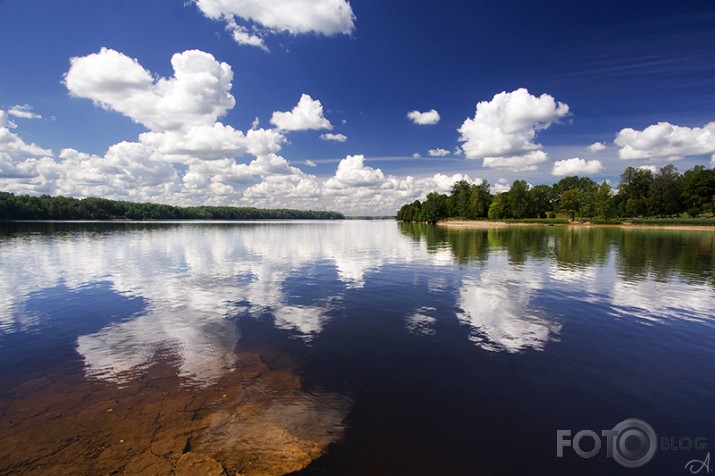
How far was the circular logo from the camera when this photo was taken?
8500 millimetres

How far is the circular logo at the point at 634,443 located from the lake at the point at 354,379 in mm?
93

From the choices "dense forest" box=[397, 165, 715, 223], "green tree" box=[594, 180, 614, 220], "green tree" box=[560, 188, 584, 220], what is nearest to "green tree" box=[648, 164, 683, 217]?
"dense forest" box=[397, 165, 715, 223]

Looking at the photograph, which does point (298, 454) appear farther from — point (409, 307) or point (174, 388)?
point (409, 307)

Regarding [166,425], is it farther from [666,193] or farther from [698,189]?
[666,193]

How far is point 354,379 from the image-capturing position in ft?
39.7

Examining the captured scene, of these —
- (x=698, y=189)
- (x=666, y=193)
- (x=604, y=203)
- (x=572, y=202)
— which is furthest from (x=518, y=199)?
(x=698, y=189)

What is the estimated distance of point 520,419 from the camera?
974 centimetres

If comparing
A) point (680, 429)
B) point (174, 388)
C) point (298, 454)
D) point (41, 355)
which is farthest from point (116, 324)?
point (680, 429)

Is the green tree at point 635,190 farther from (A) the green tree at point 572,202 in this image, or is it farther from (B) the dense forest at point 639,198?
(A) the green tree at point 572,202
